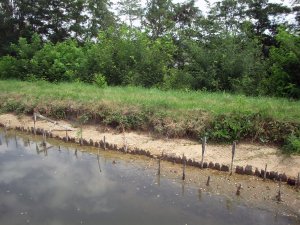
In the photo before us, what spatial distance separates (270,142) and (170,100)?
3.74m

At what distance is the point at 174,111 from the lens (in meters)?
10.9

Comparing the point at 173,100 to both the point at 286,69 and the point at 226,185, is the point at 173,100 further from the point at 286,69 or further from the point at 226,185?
the point at 286,69

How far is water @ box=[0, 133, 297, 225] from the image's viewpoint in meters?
6.27

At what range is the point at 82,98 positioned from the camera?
1290 centimetres

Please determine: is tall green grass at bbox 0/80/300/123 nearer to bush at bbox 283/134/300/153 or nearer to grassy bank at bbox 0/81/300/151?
grassy bank at bbox 0/81/300/151

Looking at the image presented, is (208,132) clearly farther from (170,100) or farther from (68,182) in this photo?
(68,182)

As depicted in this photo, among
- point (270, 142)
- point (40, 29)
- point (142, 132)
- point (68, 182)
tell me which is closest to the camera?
point (68, 182)

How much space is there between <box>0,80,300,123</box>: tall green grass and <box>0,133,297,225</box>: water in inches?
107

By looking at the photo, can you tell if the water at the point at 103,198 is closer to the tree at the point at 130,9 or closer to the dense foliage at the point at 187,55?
the dense foliage at the point at 187,55

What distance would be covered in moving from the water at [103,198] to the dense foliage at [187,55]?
7.65 meters

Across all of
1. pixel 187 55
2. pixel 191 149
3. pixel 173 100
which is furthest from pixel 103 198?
pixel 187 55

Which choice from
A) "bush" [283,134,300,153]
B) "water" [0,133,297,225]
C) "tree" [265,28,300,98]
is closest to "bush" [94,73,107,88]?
"water" [0,133,297,225]

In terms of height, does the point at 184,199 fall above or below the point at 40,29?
below

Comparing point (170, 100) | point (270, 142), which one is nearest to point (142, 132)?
point (170, 100)
